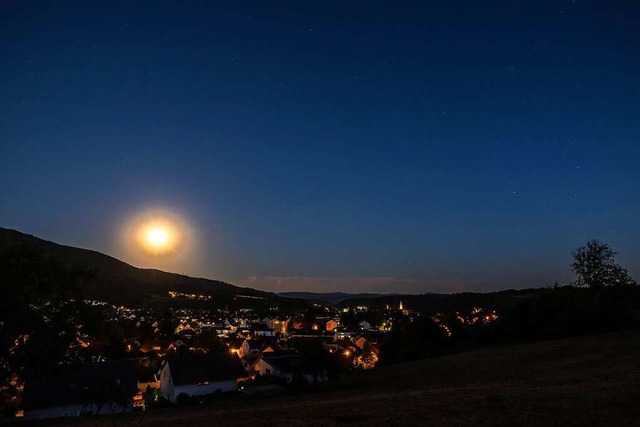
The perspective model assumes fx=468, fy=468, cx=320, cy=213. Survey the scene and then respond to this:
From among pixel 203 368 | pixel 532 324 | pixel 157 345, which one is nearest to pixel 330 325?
pixel 157 345

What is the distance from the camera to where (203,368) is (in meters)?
65.2

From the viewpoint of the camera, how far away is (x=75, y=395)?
52.0 metres

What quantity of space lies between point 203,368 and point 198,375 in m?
1.70

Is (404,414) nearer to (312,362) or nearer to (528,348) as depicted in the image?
(312,362)

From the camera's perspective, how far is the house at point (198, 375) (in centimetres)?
6200

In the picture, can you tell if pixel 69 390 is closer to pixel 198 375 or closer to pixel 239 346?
pixel 198 375

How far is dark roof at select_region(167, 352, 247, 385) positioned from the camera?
206 ft

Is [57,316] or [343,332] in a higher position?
[57,316]

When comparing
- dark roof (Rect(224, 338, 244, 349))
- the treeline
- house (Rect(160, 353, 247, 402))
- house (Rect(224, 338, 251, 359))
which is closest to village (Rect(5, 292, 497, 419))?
house (Rect(160, 353, 247, 402))

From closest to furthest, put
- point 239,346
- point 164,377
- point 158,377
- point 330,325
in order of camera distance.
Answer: point 164,377 < point 158,377 < point 239,346 < point 330,325

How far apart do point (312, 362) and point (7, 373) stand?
28962mm

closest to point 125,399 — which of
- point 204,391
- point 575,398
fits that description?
point 204,391

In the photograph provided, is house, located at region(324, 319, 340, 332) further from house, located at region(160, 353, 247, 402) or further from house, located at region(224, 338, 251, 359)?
house, located at region(160, 353, 247, 402)

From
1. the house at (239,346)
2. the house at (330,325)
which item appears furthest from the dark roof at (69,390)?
the house at (330,325)
